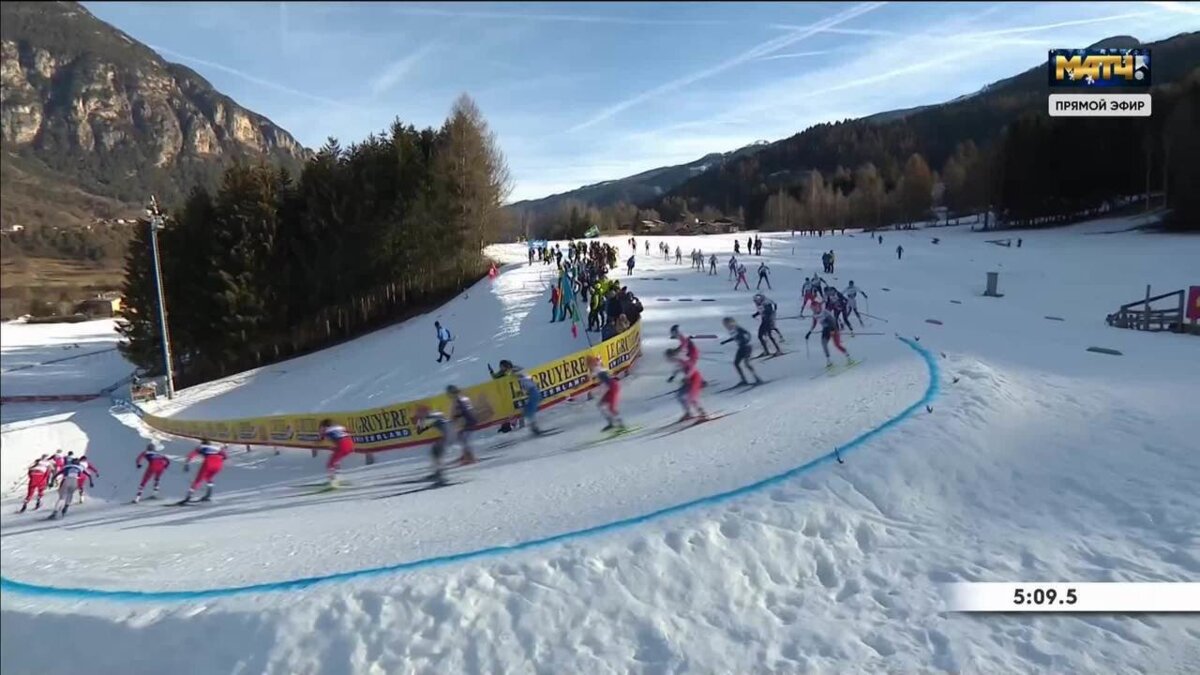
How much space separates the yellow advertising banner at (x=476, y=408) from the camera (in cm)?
1034

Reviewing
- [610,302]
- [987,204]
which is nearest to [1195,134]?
[987,204]

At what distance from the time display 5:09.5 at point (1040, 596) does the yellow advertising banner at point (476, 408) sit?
7618mm

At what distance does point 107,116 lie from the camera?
10414 millimetres

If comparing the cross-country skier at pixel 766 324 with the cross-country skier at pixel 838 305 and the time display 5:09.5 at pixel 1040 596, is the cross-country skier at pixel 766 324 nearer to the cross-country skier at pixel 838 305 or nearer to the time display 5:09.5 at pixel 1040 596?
the cross-country skier at pixel 838 305

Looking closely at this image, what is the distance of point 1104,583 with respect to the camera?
12.0 feet

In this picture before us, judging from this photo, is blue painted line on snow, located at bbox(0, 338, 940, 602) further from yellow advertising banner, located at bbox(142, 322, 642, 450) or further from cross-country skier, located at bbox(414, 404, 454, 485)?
yellow advertising banner, located at bbox(142, 322, 642, 450)

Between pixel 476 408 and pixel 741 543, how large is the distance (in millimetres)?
6667

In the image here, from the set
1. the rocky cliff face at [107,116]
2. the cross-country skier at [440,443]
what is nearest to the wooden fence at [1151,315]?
the cross-country skier at [440,443]

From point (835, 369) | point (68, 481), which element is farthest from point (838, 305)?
point (68, 481)

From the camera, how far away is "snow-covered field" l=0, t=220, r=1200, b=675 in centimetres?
377

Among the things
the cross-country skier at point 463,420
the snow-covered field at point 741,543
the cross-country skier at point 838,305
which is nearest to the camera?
the snow-covered field at point 741,543

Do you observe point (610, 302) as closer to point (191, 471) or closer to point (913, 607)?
point (191, 471)

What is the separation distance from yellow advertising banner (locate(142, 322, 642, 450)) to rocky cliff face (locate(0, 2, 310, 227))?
177 inches

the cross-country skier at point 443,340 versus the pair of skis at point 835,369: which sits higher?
A: the cross-country skier at point 443,340
